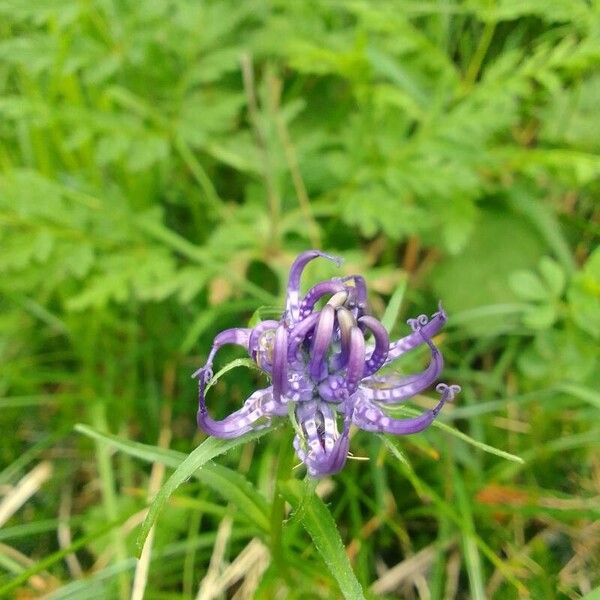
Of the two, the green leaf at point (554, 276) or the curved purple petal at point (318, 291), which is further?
the green leaf at point (554, 276)

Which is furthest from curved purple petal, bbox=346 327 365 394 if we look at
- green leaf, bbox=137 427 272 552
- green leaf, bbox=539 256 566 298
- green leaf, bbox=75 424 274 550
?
green leaf, bbox=539 256 566 298

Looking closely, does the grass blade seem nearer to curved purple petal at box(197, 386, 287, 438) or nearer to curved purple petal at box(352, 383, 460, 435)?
curved purple petal at box(197, 386, 287, 438)

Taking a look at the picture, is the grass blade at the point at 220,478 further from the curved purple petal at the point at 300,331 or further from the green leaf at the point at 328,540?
the curved purple petal at the point at 300,331

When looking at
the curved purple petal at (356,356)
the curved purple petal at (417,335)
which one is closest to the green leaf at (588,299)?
the curved purple petal at (417,335)

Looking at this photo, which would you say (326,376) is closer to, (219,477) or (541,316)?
(219,477)

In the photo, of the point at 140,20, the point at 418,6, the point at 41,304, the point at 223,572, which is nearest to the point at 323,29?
the point at 418,6

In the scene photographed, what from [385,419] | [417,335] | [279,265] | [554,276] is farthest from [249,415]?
[554,276]
